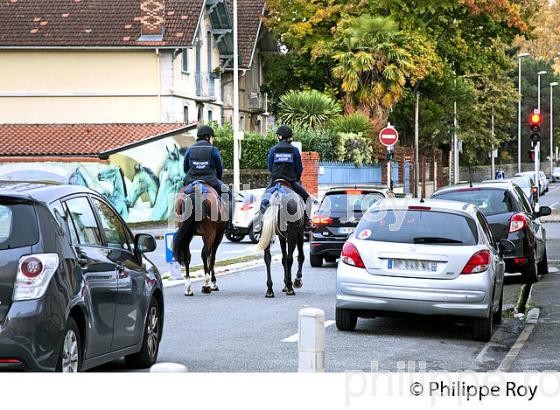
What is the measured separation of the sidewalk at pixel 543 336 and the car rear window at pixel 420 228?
1.35 meters

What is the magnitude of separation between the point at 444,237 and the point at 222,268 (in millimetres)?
10283

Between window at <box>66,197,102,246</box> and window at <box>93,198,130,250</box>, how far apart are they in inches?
10.5

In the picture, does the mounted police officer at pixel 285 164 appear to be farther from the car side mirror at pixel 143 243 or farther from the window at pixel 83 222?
the window at pixel 83 222

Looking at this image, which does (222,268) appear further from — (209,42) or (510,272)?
(209,42)

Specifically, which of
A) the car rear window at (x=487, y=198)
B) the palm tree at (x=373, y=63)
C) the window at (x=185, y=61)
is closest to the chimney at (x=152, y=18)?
the window at (x=185, y=61)

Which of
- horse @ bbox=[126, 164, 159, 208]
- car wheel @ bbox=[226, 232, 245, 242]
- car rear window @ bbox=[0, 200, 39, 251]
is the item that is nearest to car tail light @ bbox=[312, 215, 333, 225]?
car wheel @ bbox=[226, 232, 245, 242]

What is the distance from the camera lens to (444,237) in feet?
47.4

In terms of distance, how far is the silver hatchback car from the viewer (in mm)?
14000

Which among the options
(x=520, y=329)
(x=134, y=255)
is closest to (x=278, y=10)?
(x=520, y=329)

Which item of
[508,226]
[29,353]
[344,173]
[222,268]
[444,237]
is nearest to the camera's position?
[29,353]

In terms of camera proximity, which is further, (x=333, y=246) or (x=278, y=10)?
(x=278, y=10)

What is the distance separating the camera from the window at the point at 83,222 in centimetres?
977

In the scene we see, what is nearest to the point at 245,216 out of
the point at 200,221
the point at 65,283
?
the point at 200,221

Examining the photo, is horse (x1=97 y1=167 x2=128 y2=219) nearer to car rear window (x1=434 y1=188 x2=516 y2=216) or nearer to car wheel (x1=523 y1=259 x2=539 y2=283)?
car rear window (x1=434 y1=188 x2=516 y2=216)
